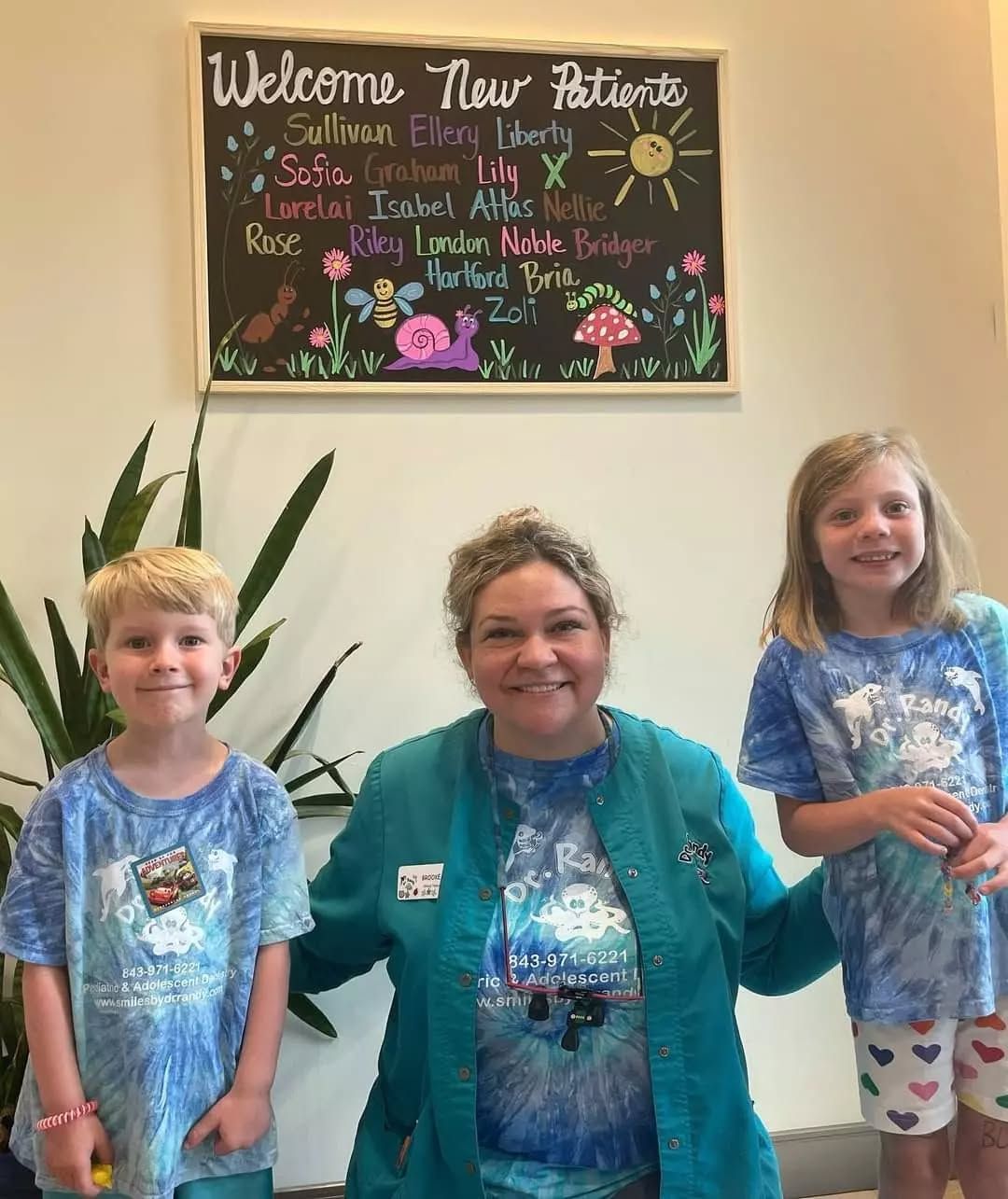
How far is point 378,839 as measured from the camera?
1492mm

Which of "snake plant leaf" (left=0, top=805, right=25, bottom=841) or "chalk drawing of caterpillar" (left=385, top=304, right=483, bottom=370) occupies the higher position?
"chalk drawing of caterpillar" (left=385, top=304, right=483, bottom=370)

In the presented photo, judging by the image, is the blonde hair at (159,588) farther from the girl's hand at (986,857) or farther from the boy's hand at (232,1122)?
the girl's hand at (986,857)

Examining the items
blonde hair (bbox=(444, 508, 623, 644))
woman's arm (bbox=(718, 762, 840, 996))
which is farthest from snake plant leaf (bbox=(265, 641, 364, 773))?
woman's arm (bbox=(718, 762, 840, 996))

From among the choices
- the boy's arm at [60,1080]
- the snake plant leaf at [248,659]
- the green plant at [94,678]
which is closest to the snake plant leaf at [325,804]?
the green plant at [94,678]

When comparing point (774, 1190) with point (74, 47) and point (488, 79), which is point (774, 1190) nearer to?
point (488, 79)

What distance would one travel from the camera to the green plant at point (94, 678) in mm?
1808

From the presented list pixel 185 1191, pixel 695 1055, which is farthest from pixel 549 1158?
pixel 185 1191

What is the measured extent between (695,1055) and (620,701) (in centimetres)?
100

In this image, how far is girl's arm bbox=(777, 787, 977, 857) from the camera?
4.25ft

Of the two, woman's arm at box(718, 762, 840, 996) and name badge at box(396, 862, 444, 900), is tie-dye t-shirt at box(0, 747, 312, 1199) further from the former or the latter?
woman's arm at box(718, 762, 840, 996)

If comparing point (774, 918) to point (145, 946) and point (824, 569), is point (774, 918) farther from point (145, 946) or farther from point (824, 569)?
point (145, 946)

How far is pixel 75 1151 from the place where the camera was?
4.08ft

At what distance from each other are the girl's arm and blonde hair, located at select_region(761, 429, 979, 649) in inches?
8.9

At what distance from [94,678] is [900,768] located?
131cm
